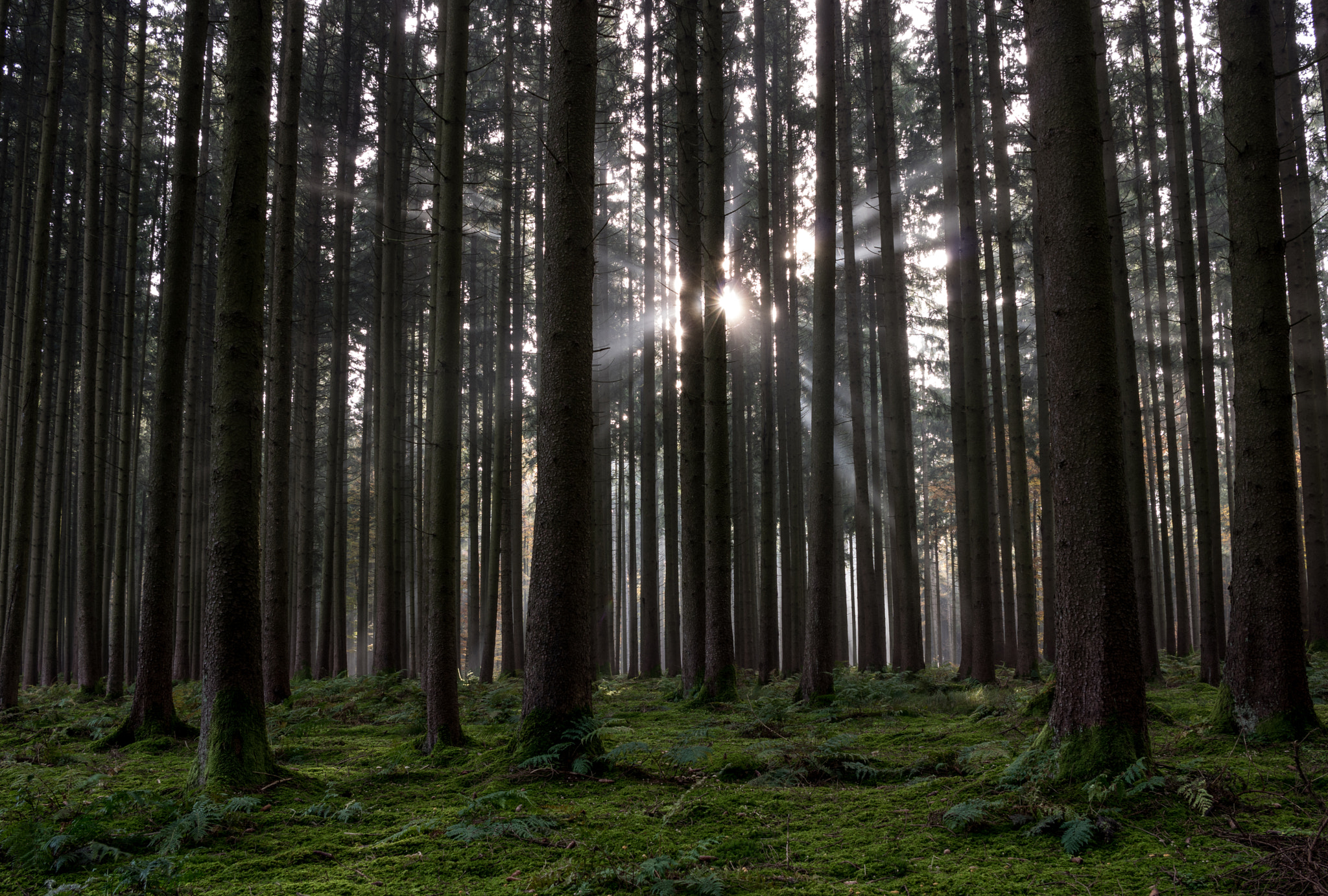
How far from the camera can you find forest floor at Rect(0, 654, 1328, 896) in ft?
11.4

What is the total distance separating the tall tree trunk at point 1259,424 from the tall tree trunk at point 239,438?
23.4 ft

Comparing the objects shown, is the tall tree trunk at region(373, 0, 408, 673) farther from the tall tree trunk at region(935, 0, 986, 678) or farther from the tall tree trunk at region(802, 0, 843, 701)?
the tall tree trunk at region(935, 0, 986, 678)

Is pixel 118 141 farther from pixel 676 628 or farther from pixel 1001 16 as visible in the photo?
pixel 1001 16

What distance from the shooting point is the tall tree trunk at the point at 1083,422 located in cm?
452

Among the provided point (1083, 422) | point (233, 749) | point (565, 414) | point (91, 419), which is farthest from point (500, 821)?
point (91, 419)

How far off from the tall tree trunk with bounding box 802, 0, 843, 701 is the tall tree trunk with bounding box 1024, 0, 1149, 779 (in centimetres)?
465

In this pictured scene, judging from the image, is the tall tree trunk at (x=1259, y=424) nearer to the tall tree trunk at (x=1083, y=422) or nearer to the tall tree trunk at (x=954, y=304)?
the tall tree trunk at (x=1083, y=422)

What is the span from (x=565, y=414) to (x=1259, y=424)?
5304mm

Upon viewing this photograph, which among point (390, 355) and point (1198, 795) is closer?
point (1198, 795)

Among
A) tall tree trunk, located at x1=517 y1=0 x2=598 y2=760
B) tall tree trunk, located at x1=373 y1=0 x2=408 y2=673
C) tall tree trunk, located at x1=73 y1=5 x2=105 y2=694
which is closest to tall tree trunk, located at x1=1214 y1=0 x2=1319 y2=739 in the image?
tall tree trunk, located at x1=517 y1=0 x2=598 y2=760

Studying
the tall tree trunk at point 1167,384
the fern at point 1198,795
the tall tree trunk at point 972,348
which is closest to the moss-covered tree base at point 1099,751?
the fern at point 1198,795

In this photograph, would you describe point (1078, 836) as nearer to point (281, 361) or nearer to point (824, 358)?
point (824, 358)

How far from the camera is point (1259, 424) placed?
5.74 m

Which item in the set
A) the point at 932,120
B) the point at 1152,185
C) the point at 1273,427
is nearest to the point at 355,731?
the point at 1273,427
